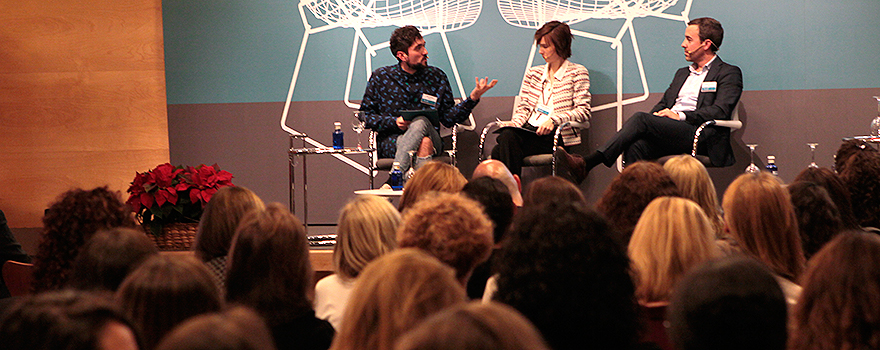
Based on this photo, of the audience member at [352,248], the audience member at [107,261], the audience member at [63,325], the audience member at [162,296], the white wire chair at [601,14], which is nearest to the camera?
the audience member at [63,325]

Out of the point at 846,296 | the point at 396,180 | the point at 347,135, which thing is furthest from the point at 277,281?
the point at 347,135

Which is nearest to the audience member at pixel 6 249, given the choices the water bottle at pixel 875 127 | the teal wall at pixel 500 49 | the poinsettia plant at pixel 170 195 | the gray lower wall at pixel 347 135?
the poinsettia plant at pixel 170 195

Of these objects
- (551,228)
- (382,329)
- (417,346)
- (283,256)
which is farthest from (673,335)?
(283,256)

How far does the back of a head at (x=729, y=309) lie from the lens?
38.5 inches

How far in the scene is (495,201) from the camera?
7.92 ft

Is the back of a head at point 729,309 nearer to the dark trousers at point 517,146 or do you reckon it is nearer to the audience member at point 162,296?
the audience member at point 162,296

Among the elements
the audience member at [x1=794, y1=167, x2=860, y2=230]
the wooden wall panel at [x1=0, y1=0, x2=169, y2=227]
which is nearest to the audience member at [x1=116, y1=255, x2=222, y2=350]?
the audience member at [x1=794, y1=167, x2=860, y2=230]

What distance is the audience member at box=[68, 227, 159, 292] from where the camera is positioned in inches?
56.6

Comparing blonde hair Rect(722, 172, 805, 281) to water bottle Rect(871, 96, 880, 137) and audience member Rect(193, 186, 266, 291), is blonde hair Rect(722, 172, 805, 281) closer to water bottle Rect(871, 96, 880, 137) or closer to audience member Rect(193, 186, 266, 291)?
audience member Rect(193, 186, 266, 291)

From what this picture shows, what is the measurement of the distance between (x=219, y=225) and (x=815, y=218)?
1.73 metres

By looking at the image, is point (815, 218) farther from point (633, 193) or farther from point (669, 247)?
point (669, 247)

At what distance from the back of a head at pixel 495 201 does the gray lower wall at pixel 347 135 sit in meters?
3.07

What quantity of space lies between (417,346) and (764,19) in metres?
5.26

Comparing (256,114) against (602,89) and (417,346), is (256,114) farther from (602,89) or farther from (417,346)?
(417,346)
